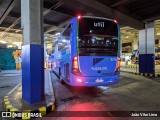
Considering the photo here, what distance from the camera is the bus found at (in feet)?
20.6

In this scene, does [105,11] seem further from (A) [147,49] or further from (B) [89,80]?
(A) [147,49]

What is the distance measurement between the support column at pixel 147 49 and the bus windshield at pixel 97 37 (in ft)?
25.0

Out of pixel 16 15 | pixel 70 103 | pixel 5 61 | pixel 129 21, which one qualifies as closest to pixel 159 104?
pixel 70 103

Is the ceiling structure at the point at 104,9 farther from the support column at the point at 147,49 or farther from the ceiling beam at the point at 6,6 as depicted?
the support column at the point at 147,49

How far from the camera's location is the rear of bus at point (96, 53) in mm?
6289

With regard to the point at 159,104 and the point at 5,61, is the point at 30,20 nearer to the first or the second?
the point at 159,104

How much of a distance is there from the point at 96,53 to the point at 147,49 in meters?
8.70

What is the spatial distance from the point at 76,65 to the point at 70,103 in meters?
1.48

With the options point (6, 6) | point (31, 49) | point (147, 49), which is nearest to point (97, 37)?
point (31, 49)

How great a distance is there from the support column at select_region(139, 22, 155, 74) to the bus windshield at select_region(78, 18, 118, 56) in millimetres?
7632

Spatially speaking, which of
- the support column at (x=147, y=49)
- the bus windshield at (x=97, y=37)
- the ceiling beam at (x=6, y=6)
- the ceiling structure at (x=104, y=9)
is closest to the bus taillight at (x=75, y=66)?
the bus windshield at (x=97, y=37)

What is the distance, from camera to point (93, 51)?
644cm

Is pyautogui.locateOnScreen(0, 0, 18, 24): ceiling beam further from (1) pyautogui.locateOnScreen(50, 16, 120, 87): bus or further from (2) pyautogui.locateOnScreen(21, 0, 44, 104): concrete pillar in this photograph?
(1) pyautogui.locateOnScreen(50, 16, 120, 87): bus

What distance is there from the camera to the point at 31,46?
4930 millimetres
